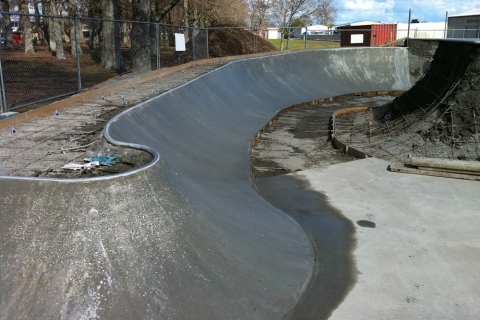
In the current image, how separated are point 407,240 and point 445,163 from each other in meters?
3.82

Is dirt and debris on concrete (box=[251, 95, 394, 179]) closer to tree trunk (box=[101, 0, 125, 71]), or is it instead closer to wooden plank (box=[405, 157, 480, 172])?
wooden plank (box=[405, 157, 480, 172])

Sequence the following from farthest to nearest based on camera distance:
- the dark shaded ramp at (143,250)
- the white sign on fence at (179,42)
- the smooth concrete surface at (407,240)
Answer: the white sign on fence at (179,42)
the smooth concrete surface at (407,240)
the dark shaded ramp at (143,250)

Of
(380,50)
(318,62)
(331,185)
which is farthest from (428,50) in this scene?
(331,185)

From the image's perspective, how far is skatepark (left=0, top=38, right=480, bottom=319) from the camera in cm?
430

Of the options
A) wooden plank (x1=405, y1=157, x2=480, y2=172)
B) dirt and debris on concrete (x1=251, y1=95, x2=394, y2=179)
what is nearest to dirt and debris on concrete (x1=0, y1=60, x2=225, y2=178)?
dirt and debris on concrete (x1=251, y1=95, x2=394, y2=179)

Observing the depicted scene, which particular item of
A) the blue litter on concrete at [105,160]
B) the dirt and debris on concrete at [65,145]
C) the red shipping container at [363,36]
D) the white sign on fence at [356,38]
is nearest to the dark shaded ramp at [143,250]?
the dirt and debris on concrete at [65,145]

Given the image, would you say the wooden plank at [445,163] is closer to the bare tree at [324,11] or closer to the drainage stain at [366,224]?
the drainage stain at [366,224]

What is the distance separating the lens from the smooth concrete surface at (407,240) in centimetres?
547

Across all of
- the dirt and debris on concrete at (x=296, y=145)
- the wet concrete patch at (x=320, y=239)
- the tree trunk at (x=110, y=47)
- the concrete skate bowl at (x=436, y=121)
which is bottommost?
the wet concrete patch at (x=320, y=239)

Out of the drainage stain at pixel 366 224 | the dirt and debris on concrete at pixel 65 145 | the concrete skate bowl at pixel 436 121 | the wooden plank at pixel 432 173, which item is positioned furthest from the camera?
the concrete skate bowl at pixel 436 121

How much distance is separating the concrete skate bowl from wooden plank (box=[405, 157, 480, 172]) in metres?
0.92

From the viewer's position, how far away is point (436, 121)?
40.3ft

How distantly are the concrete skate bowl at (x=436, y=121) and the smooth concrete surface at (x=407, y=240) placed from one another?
149 cm

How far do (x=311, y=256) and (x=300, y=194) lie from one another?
274 cm
